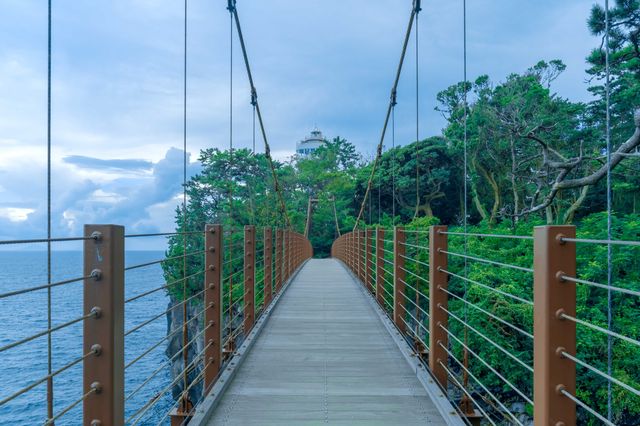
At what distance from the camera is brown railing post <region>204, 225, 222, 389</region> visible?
256 cm

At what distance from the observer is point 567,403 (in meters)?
1.30

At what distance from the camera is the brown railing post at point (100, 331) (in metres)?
1.36

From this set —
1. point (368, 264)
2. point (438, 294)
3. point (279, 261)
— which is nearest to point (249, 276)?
point (438, 294)

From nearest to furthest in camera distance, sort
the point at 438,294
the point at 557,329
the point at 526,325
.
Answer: the point at 557,329
the point at 438,294
the point at 526,325

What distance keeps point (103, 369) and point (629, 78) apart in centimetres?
1221

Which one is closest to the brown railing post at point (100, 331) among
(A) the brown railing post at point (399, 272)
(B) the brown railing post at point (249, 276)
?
(B) the brown railing post at point (249, 276)

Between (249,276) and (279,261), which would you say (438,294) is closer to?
(249,276)

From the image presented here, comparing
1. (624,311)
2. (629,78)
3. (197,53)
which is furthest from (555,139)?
(197,53)

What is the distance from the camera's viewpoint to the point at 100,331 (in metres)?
1.36

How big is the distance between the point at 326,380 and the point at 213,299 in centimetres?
82

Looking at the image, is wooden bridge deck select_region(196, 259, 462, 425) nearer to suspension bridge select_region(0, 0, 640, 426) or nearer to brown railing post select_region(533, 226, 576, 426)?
suspension bridge select_region(0, 0, 640, 426)

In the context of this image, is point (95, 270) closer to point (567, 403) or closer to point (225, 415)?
point (225, 415)

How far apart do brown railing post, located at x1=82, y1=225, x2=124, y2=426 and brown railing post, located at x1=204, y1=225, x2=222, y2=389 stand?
3.85 feet

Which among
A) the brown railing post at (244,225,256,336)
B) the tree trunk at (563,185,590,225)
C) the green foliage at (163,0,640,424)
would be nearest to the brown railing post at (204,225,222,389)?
the green foliage at (163,0,640,424)
